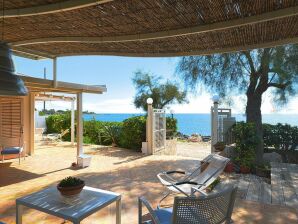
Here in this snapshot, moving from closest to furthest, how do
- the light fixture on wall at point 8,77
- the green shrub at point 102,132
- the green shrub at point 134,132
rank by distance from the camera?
the light fixture on wall at point 8,77 < the green shrub at point 134,132 < the green shrub at point 102,132

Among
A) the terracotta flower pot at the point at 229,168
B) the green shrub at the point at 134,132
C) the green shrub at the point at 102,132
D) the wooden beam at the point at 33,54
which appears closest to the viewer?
the wooden beam at the point at 33,54

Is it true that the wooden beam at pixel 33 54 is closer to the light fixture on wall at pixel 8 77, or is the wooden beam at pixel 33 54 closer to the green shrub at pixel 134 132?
the light fixture on wall at pixel 8 77

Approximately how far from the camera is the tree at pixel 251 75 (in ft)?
25.6

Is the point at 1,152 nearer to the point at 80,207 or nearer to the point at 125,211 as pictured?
the point at 125,211

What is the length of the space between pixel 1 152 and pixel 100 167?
9.86ft

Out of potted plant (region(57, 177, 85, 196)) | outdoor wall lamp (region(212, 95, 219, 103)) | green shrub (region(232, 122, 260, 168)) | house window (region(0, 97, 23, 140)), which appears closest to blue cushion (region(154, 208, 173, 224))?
potted plant (region(57, 177, 85, 196))

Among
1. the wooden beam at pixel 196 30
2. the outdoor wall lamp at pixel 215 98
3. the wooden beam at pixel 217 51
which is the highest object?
the wooden beam at pixel 196 30

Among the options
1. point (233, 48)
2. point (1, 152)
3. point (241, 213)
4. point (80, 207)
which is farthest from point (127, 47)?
point (1, 152)

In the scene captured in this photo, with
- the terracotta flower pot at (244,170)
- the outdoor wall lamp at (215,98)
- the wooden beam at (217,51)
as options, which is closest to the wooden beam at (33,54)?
the wooden beam at (217,51)

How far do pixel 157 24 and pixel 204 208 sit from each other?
7.47 feet

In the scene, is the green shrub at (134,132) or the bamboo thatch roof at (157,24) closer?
the bamboo thatch roof at (157,24)

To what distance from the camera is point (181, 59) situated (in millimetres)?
9023

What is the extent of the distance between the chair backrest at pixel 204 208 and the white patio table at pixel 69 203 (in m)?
1.06

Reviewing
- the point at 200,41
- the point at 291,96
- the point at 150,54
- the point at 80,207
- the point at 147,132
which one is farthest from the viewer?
the point at 147,132
